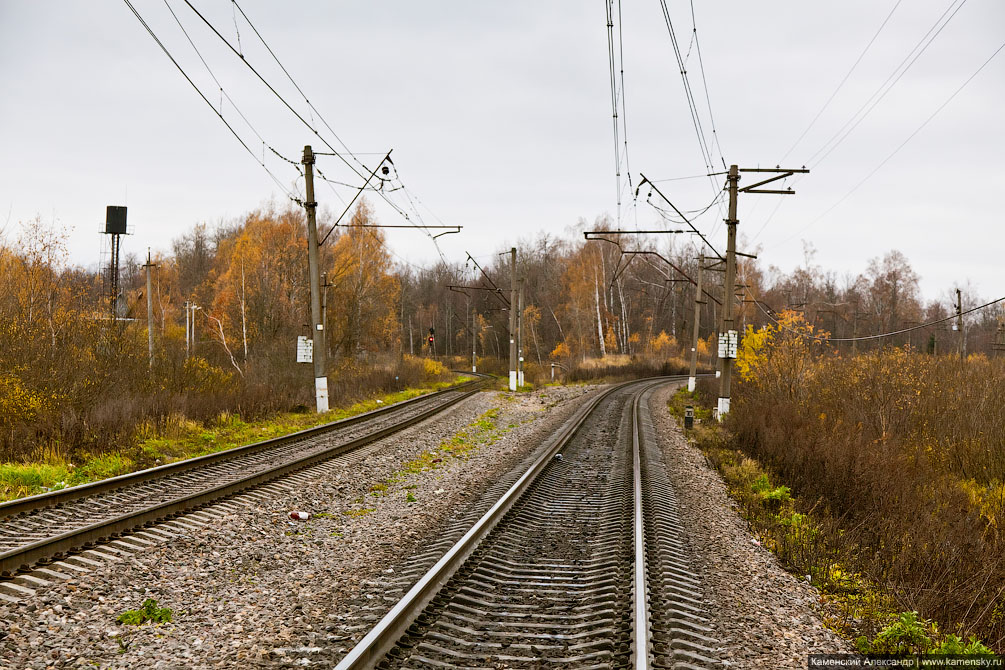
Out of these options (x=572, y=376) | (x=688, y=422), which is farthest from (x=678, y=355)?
(x=688, y=422)

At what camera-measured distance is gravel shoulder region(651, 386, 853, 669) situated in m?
4.87

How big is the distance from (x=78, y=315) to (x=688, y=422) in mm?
16712

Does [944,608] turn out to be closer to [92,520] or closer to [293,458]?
[92,520]

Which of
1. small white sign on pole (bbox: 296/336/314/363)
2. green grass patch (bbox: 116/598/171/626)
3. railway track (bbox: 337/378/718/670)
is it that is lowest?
railway track (bbox: 337/378/718/670)

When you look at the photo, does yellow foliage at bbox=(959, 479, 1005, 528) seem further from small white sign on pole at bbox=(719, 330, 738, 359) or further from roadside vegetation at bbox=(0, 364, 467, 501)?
roadside vegetation at bbox=(0, 364, 467, 501)

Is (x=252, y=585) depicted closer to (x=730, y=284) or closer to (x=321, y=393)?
(x=321, y=393)

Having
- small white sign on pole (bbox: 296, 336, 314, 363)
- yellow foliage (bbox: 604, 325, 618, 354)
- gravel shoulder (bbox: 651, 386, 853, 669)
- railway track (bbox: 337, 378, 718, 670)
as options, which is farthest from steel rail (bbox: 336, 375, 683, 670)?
yellow foliage (bbox: 604, 325, 618, 354)

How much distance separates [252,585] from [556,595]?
9.27 feet

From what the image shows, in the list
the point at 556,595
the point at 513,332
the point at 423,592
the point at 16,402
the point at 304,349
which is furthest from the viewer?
the point at 513,332

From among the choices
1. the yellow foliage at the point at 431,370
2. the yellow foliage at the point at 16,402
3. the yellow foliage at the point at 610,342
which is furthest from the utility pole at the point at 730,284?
the yellow foliage at the point at 610,342

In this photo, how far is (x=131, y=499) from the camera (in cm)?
830

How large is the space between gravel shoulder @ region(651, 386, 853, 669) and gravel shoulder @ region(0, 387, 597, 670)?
115 inches

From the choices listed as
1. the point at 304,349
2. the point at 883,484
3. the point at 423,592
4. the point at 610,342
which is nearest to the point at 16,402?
the point at 304,349

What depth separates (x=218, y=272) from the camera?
66.4 meters
